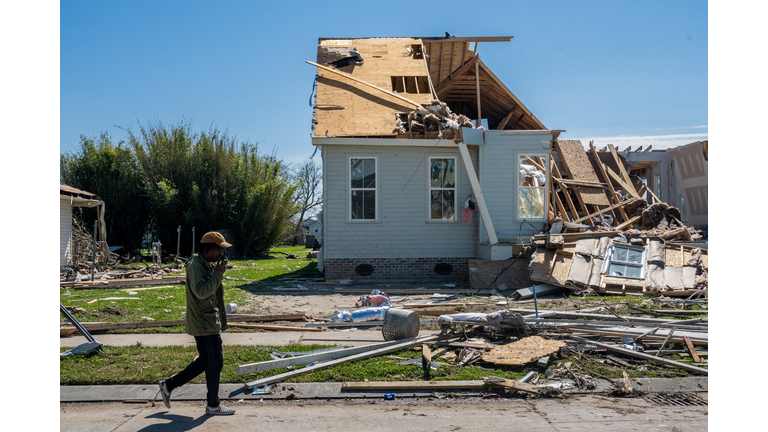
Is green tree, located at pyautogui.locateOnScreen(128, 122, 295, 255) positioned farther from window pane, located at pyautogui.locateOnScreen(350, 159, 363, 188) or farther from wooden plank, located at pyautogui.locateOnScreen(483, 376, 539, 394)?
wooden plank, located at pyautogui.locateOnScreen(483, 376, 539, 394)

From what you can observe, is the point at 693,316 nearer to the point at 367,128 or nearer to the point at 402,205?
the point at 402,205

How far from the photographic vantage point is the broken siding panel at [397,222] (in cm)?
1545

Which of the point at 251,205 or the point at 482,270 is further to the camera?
the point at 251,205

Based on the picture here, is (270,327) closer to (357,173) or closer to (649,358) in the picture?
(649,358)

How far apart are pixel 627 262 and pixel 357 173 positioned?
7.44m

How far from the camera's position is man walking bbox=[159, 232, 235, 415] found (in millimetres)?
4992

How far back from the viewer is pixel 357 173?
15.5 m

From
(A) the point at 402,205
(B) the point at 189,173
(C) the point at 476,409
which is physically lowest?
(C) the point at 476,409

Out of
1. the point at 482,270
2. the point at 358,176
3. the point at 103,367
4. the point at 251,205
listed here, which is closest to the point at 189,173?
the point at 251,205

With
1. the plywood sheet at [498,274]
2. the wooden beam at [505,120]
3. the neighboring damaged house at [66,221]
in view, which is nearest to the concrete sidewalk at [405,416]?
the plywood sheet at [498,274]

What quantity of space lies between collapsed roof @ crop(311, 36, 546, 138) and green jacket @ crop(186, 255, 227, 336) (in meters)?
10.3

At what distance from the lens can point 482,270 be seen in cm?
1380

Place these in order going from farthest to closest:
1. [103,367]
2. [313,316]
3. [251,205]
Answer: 1. [251,205]
2. [313,316]
3. [103,367]

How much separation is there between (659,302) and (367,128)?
8.56 m
